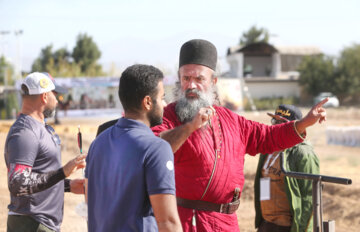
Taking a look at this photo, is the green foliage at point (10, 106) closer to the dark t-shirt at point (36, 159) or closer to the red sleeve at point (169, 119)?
the dark t-shirt at point (36, 159)

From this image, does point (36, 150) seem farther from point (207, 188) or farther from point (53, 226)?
point (207, 188)

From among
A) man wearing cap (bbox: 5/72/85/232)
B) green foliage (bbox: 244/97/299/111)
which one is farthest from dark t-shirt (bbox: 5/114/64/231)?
green foliage (bbox: 244/97/299/111)

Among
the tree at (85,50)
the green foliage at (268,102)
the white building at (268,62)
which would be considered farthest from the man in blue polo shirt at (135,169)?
the tree at (85,50)

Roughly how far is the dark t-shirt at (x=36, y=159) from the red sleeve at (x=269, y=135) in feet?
4.46

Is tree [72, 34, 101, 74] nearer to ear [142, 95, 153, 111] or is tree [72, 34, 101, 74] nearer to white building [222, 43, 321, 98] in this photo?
white building [222, 43, 321, 98]

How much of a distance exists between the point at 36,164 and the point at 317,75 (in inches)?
2004

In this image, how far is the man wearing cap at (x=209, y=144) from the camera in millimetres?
3123

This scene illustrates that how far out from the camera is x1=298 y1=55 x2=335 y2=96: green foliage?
170 feet

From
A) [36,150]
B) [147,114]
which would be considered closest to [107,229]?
[147,114]

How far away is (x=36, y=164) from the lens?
3496 millimetres

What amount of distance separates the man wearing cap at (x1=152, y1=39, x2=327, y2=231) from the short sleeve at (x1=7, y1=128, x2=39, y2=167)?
0.90m

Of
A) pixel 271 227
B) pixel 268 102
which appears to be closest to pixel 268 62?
pixel 268 102

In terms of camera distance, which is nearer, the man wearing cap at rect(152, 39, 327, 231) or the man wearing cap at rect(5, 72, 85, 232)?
the man wearing cap at rect(152, 39, 327, 231)

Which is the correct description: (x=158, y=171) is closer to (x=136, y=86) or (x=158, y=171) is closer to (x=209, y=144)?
(x=136, y=86)
